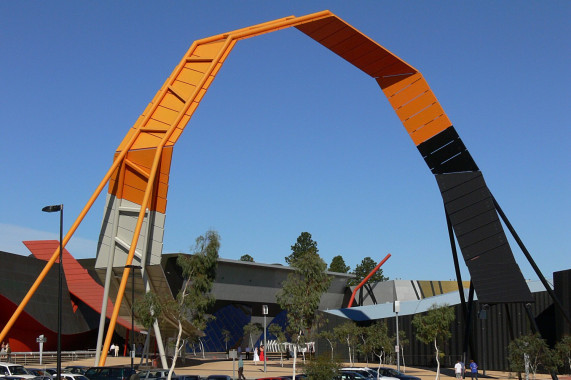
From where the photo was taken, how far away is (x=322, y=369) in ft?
104

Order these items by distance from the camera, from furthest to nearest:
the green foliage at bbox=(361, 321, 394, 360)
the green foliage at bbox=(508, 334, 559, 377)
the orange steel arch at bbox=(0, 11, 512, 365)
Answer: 1. the green foliage at bbox=(361, 321, 394, 360)
2. the orange steel arch at bbox=(0, 11, 512, 365)
3. the green foliage at bbox=(508, 334, 559, 377)

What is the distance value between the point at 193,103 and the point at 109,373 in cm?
1792

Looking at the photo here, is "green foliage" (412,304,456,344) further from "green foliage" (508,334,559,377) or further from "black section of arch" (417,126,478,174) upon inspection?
"black section of arch" (417,126,478,174)

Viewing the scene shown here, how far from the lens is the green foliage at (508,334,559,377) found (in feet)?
143

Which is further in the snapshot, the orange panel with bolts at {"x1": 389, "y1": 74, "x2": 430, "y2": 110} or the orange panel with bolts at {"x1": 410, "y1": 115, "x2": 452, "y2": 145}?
the orange panel with bolts at {"x1": 389, "y1": 74, "x2": 430, "y2": 110}

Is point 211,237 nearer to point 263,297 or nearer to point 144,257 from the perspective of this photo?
point 144,257

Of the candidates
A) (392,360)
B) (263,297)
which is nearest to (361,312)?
(392,360)

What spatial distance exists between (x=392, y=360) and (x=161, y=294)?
2868 cm

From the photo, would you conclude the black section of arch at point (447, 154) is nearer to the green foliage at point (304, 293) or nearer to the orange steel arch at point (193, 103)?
the orange steel arch at point (193, 103)

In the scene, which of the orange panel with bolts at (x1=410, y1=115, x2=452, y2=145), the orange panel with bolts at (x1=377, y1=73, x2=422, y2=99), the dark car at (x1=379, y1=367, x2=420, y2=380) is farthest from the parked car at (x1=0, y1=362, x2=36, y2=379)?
the orange panel with bolts at (x1=377, y1=73, x2=422, y2=99)

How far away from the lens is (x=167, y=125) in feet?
148

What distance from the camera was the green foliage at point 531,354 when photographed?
143ft

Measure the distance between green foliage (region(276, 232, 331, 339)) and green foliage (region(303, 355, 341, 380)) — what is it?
12.6 metres

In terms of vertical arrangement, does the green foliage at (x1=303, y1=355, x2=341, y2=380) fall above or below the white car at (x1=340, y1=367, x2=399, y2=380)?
above
